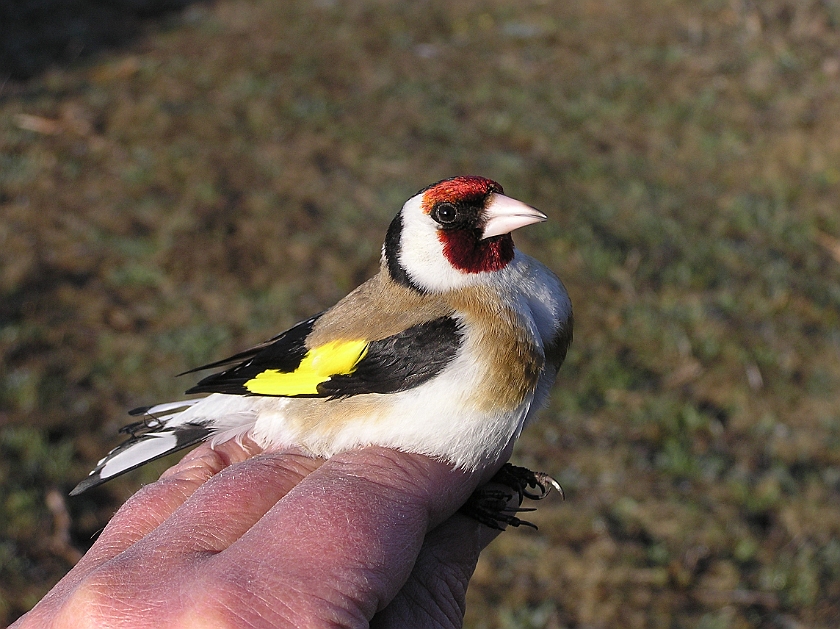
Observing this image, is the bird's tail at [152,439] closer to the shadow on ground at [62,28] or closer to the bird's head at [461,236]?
the bird's head at [461,236]

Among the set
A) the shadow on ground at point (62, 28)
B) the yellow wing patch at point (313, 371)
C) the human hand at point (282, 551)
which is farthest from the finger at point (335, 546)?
the shadow on ground at point (62, 28)

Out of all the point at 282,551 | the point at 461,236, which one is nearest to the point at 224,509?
the point at 282,551

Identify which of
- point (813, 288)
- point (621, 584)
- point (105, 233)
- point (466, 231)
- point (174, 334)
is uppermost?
point (466, 231)

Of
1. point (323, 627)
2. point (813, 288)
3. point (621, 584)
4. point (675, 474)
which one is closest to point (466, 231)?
point (323, 627)

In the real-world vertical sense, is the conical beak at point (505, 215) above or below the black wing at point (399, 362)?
above

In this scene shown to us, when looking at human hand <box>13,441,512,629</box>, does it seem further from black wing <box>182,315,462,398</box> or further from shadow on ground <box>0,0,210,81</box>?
shadow on ground <box>0,0,210,81</box>

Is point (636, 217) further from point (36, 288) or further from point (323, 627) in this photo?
point (323, 627)

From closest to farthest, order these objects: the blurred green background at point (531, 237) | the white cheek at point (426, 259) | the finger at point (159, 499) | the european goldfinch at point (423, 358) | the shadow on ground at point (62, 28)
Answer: the finger at point (159, 499)
the european goldfinch at point (423, 358)
the white cheek at point (426, 259)
the blurred green background at point (531, 237)
the shadow on ground at point (62, 28)
